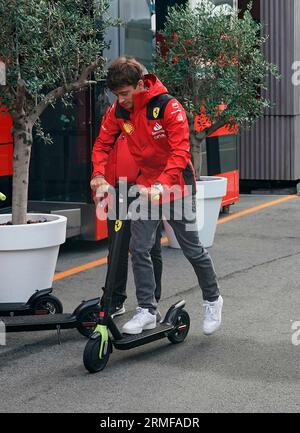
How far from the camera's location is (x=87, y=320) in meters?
6.62

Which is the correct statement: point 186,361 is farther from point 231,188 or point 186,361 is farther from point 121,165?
point 231,188

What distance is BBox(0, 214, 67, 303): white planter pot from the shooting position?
7000mm

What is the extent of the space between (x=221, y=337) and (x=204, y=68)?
3596 mm

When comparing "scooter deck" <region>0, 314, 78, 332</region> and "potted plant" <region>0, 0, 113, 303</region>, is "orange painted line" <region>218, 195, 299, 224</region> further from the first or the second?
"scooter deck" <region>0, 314, 78, 332</region>

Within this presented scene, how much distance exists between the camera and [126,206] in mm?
6539

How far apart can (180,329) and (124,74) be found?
1.61 meters

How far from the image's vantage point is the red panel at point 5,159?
8.95 meters

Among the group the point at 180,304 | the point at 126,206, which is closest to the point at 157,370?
the point at 180,304

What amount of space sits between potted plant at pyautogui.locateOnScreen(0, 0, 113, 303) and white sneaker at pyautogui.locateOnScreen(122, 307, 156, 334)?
3.55ft

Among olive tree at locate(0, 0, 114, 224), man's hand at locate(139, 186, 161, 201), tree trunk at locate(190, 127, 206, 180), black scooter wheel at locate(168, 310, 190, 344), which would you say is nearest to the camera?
man's hand at locate(139, 186, 161, 201)

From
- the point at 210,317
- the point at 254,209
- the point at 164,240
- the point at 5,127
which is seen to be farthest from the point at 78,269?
the point at 254,209

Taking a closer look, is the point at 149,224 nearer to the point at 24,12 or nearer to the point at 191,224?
the point at 191,224

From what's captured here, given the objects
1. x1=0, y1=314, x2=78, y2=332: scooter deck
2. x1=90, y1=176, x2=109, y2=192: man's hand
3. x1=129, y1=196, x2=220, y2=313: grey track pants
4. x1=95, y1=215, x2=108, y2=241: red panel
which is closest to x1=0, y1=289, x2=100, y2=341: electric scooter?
x1=0, y1=314, x2=78, y2=332: scooter deck

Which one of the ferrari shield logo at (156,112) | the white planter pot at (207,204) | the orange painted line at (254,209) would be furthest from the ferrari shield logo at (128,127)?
the orange painted line at (254,209)
